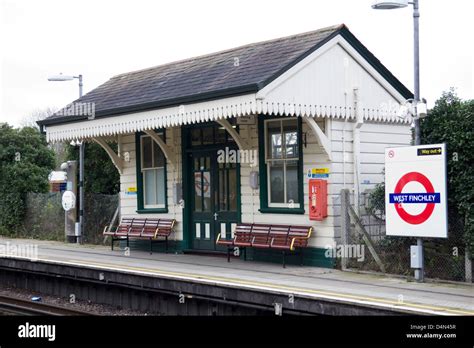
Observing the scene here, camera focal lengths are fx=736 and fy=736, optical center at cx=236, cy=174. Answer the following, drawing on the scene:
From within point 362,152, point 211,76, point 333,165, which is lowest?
point 333,165

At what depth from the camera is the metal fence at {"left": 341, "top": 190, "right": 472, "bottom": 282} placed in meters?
13.1

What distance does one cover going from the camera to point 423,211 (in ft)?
42.7

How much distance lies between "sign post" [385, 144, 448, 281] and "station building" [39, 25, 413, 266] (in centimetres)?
176

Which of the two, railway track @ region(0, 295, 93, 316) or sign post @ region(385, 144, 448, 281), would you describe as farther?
railway track @ region(0, 295, 93, 316)

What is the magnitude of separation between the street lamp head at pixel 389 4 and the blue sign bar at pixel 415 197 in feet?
10.8

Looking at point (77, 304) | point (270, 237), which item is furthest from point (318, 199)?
point (77, 304)

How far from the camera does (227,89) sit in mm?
14406

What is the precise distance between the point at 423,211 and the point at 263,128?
14.7ft

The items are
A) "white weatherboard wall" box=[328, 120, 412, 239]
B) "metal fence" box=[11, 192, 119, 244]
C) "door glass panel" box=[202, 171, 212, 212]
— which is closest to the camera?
"white weatherboard wall" box=[328, 120, 412, 239]

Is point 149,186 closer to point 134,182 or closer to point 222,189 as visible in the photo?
point 134,182

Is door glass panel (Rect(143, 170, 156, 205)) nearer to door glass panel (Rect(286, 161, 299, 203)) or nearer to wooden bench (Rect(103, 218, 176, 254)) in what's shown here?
wooden bench (Rect(103, 218, 176, 254))

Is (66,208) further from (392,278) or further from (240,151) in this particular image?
(392,278)

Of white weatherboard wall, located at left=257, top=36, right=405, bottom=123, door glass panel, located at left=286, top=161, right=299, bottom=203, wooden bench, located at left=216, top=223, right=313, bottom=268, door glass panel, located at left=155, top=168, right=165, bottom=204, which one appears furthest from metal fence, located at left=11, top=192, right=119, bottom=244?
white weatherboard wall, located at left=257, top=36, right=405, bottom=123
